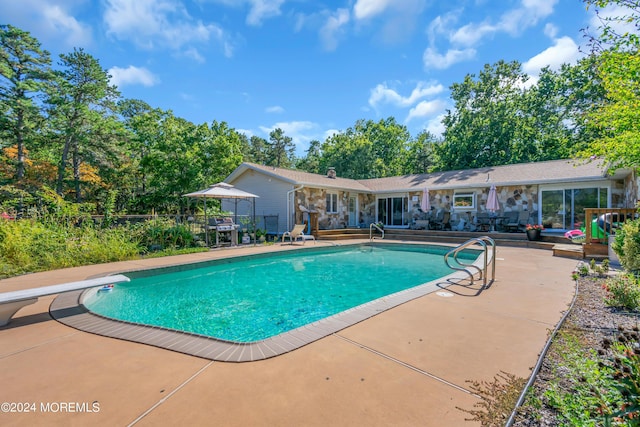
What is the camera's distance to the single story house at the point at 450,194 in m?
11.9

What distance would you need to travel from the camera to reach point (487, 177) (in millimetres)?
15055

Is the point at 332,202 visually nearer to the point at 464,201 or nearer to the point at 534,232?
the point at 464,201

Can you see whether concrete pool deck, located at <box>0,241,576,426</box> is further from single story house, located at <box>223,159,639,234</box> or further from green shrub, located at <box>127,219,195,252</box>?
single story house, located at <box>223,159,639,234</box>

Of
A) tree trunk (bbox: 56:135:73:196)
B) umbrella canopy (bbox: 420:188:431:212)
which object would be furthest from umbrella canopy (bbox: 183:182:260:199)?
tree trunk (bbox: 56:135:73:196)

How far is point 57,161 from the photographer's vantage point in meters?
19.8

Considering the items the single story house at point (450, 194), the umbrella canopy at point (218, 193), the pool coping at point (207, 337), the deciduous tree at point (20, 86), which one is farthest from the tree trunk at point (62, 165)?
the pool coping at point (207, 337)

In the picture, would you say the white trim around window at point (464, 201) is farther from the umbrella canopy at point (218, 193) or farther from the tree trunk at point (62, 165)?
the tree trunk at point (62, 165)

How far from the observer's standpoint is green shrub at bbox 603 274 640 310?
3832 mm

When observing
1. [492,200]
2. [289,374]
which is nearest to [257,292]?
[289,374]

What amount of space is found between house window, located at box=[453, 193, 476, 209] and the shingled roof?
0.78m

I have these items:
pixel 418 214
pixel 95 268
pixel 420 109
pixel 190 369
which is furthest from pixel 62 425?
pixel 420 109

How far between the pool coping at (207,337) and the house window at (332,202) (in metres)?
12.4

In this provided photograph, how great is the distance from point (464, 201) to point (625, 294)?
12.2 m

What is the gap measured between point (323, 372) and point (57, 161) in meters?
26.1
